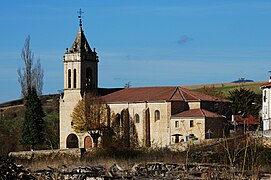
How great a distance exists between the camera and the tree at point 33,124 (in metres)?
65.9

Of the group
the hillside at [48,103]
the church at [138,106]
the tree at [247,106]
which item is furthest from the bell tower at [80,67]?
the tree at [247,106]

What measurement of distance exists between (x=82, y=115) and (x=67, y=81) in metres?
6.62

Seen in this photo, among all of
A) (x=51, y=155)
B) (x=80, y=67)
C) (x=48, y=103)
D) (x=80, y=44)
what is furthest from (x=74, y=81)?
(x=51, y=155)

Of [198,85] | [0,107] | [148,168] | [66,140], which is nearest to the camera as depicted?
[148,168]

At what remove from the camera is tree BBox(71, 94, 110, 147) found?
6781 centimetres

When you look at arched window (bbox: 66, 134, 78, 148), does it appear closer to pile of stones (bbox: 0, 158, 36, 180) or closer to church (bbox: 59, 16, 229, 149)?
church (bbox: 59, 16, 229, 149)

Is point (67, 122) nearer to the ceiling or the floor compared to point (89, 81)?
nearer to the floor

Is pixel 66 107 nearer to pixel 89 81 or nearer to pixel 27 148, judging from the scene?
pixel 89 81

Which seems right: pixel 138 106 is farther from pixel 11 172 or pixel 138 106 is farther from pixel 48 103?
pixel 11 172

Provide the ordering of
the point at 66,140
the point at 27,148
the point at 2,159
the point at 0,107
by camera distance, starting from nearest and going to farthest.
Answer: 1. the point at 2,159
2. the point at 27,148
3. the point at 66,140
4. the point at 0,107

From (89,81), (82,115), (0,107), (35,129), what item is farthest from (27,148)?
(0,107)

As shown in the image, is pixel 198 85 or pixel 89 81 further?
pixel 198 85

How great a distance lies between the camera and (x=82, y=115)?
69.0 metres

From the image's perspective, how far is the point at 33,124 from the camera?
66438 millimetres
